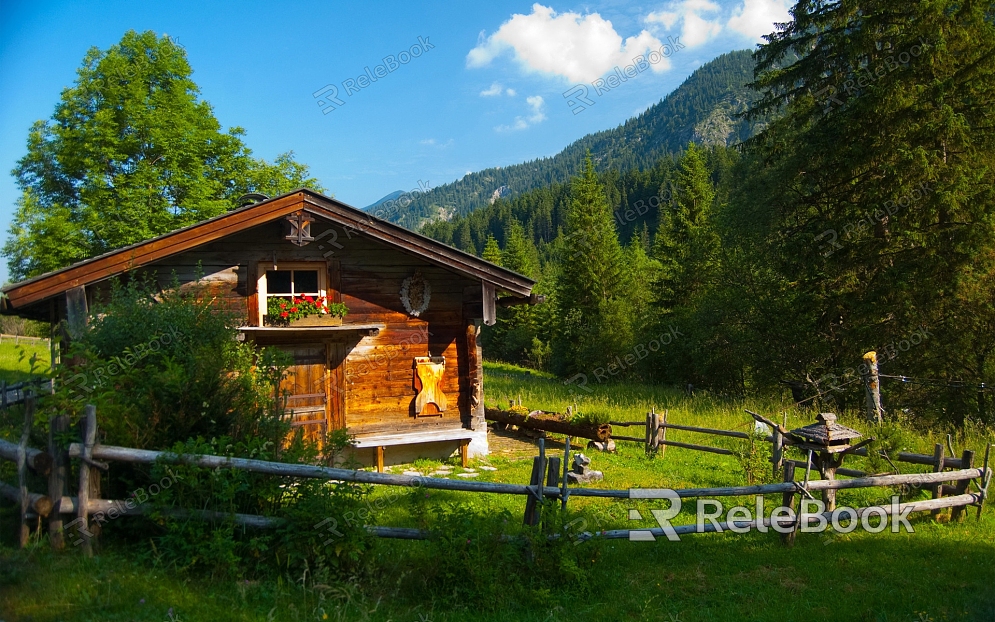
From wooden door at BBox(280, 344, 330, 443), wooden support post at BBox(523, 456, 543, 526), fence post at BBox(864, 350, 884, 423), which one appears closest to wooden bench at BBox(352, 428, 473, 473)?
wooden door at BBox(280, 344, 330, 443)

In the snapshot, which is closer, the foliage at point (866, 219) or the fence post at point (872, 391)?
the fence post at point (872, 391)

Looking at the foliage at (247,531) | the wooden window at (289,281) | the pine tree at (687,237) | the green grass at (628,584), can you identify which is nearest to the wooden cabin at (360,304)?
the wooden window at (289,281)

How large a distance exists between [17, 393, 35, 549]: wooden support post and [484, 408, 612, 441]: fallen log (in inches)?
432

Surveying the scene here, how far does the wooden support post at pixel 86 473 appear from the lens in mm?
5395

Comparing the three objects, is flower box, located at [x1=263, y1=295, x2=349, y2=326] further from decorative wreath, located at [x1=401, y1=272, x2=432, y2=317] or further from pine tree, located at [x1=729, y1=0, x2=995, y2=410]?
pine tree, located at [x1=729, y1=0, x2=995, y2=410]

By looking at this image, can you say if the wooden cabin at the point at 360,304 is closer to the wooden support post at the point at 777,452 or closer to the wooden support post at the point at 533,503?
the wooden support post at the point at 777,452

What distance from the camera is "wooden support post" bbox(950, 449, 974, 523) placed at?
333 inches

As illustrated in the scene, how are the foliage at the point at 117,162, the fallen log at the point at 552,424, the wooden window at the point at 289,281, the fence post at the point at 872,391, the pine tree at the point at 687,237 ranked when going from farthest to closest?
the pine tree at the point at 687,237, the foliage at the point at 117,162, the fallen log at the point at 552,424, the fence post at the point at 872,391, the wooden window at the point at 289,281

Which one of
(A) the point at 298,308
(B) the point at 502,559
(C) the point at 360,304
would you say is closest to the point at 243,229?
(A) the point at 298,308

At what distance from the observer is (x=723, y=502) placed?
362 inches

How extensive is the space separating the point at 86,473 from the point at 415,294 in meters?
7.54

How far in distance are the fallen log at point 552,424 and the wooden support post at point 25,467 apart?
10970 mm

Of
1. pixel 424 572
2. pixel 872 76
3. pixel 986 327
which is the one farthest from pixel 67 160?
pixel 986 327

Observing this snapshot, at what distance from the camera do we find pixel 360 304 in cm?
1217
